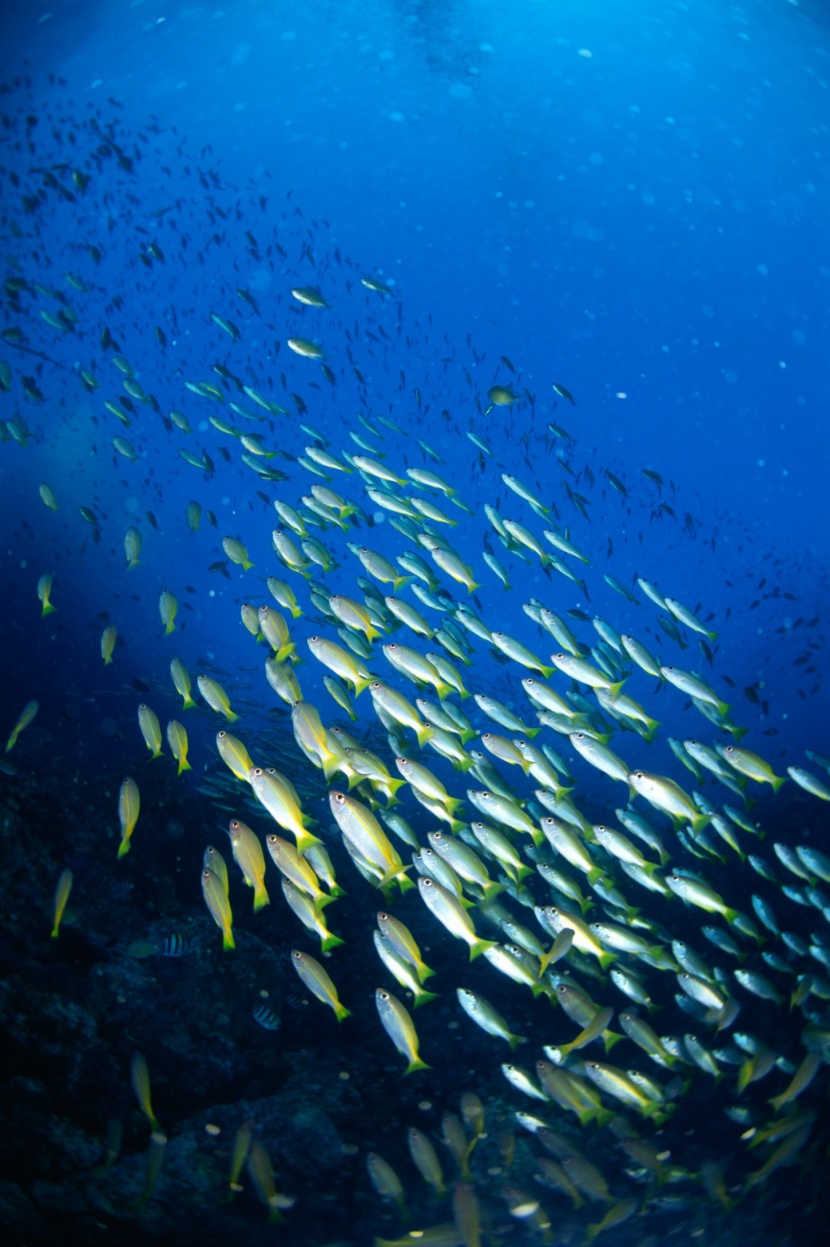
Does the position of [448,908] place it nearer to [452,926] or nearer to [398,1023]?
[452,926]

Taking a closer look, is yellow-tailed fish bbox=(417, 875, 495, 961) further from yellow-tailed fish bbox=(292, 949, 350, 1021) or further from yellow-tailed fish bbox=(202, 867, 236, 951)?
yellow-tailed fish bbox=(202, 867, 236, 951)

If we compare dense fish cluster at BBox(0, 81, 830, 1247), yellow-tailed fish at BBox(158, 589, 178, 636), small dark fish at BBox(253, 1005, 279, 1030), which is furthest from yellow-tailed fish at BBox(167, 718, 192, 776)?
small dark fish at BBox(253, 1005, 279, 1030)

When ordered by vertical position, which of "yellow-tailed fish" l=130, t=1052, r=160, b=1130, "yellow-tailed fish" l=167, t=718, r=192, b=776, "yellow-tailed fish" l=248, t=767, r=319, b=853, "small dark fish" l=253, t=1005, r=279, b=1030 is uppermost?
"yellow-tailed fish" l=248, t=767, r=319, b=853

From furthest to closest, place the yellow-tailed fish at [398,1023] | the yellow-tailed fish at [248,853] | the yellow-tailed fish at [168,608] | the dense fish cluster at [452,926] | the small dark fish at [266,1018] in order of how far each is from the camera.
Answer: the yellow-tailed fish at [168,608] < the small dark fish at [266,1018] < the dense fish cluster at [452,926] < the yellow-tailed fish at [398,1023] < the yellow-tailed fish at [248,853]

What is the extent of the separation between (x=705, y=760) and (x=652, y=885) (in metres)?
1.50

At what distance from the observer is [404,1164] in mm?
4961

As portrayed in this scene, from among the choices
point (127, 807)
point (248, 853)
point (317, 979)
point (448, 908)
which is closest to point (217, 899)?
point (248, 853)

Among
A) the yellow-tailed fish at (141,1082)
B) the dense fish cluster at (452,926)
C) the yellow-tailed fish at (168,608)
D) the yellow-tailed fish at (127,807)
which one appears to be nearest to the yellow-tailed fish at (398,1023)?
the dense fish cluster at (452,926)

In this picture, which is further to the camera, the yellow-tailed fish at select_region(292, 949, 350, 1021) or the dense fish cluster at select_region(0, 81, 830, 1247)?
the dense fish cluster at select_region(0, 81, 830, 1247)

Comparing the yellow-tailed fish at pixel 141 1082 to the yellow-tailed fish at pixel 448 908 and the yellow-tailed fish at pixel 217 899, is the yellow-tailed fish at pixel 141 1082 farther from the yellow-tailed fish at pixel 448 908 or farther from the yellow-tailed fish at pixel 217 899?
the yellow-tailed fish at pixel 448 908

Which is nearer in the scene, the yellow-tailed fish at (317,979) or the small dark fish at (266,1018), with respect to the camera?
the yellow-tailed fish at (317,979)

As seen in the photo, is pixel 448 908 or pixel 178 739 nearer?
pixel 448 908

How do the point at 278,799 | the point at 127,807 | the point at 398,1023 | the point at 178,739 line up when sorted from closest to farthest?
the point at 278,799
the point at 398,1023
the point at 127,807
the point at 178,739

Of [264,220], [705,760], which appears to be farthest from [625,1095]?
[264,220]
